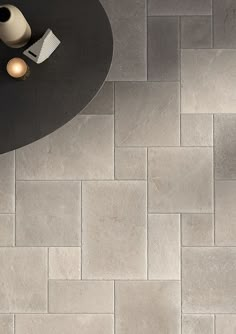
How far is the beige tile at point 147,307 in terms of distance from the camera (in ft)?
6.80

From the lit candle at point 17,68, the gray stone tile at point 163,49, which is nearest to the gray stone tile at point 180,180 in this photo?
the gray stone tile at point 163,49

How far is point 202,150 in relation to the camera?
82.3 inches

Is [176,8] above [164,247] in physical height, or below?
above

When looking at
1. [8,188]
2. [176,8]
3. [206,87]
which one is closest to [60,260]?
[8,188]

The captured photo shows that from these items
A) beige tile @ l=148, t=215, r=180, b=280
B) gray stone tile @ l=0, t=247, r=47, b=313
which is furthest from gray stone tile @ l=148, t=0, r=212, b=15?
gray stone tile @ l=0, t=247, r=47, b=313

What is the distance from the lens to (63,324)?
2.08m

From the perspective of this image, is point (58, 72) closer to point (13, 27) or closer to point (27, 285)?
point (13, 27)

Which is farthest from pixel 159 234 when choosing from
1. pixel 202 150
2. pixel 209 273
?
pixel 202 150

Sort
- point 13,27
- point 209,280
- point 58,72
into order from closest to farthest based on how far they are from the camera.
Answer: point 13,27
point 58,72
point 209,280

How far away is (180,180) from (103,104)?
44 cm

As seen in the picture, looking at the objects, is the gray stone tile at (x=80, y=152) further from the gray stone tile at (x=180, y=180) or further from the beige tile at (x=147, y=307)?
the beige tile at (x=147, y=307)

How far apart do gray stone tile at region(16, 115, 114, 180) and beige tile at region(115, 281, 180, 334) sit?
0.47 meters

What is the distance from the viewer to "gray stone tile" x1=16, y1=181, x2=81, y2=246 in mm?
2084

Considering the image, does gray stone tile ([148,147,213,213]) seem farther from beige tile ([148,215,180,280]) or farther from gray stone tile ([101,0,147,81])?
gray stone tile ([101,0,147,81])
